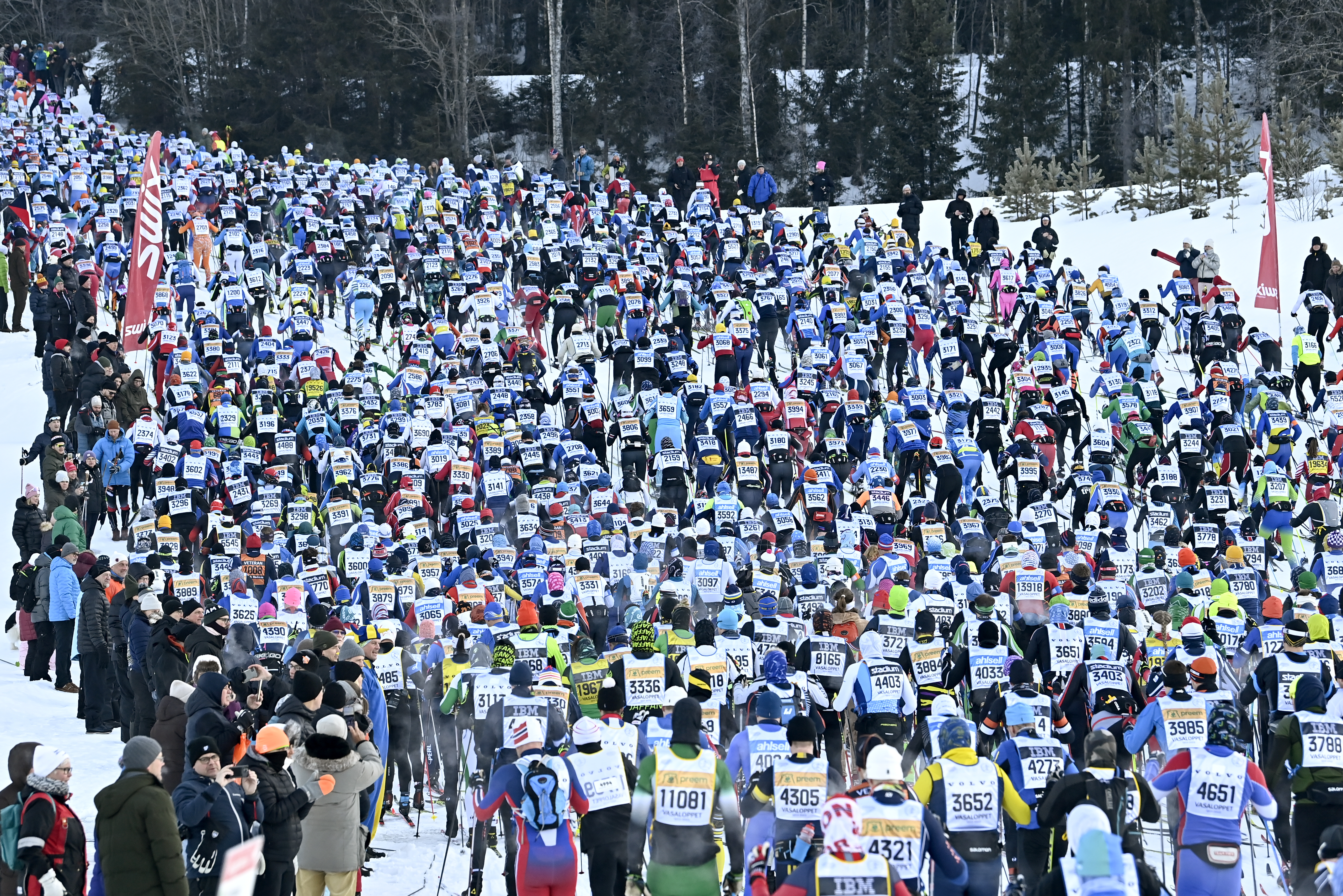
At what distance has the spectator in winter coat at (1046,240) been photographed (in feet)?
99.9

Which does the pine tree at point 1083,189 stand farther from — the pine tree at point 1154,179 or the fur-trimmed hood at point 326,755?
the fur-trimmed hood at point 326,755

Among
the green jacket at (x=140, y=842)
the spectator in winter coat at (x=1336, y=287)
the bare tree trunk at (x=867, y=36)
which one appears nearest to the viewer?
the green jacket at (x=140, y=842)

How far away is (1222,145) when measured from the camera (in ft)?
116

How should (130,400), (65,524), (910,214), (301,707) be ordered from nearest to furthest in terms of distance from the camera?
1. (301,707)
2. (65,524)
3. (130,400)
4. (910,214)

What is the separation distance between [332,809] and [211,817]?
36.2 inches

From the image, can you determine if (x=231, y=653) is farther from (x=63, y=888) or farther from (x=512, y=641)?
(x=63, y=888)

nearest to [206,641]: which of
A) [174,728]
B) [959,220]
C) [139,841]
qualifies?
[174,728]

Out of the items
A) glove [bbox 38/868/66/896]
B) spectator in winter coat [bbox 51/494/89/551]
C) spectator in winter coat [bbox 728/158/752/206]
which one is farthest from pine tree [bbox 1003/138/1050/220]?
glove [bbox 38/868/66/896]

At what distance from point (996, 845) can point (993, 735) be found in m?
1.93

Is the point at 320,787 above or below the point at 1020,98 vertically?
below

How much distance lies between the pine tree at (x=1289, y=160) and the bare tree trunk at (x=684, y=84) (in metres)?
19.7

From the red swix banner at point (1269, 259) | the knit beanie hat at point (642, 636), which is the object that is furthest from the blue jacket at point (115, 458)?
the red swix banner at point (1269, 259)

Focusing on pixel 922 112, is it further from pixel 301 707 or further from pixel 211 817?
pixel 211 817

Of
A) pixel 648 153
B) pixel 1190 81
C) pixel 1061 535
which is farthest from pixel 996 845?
pixel 1190 81
